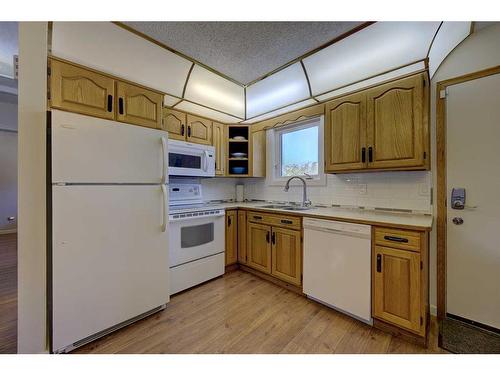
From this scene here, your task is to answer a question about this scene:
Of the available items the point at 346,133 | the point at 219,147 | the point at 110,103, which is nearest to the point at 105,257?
the point at 110,103

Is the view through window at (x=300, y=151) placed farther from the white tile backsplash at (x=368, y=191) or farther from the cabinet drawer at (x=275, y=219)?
the cabinet drawer at (x=275, y=219)

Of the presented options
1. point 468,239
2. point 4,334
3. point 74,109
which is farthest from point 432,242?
point 4,334

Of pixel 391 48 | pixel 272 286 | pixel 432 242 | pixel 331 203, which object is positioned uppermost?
pixel 391 48

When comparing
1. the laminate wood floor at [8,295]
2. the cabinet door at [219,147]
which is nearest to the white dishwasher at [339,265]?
the cabinet door at [219,147]

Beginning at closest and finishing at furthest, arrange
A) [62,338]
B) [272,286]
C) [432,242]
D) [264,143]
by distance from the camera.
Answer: [62,338] → [432,242] → [272,286] → [264,143]

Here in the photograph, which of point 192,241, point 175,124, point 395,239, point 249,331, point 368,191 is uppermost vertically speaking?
point 175,124

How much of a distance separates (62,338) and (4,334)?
668 millimetres

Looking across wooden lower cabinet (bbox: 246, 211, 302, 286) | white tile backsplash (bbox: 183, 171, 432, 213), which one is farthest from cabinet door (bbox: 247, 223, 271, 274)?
white tile backsplash (bbox: 183, 171, 432, 213)

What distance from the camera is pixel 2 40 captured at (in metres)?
1.49

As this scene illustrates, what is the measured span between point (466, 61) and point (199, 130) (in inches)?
104

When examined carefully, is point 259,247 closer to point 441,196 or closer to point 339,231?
point 339,231

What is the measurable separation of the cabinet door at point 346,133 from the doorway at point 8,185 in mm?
2497

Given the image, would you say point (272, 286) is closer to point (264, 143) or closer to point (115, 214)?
point (115, 214)

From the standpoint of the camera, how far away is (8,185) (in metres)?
3.09
